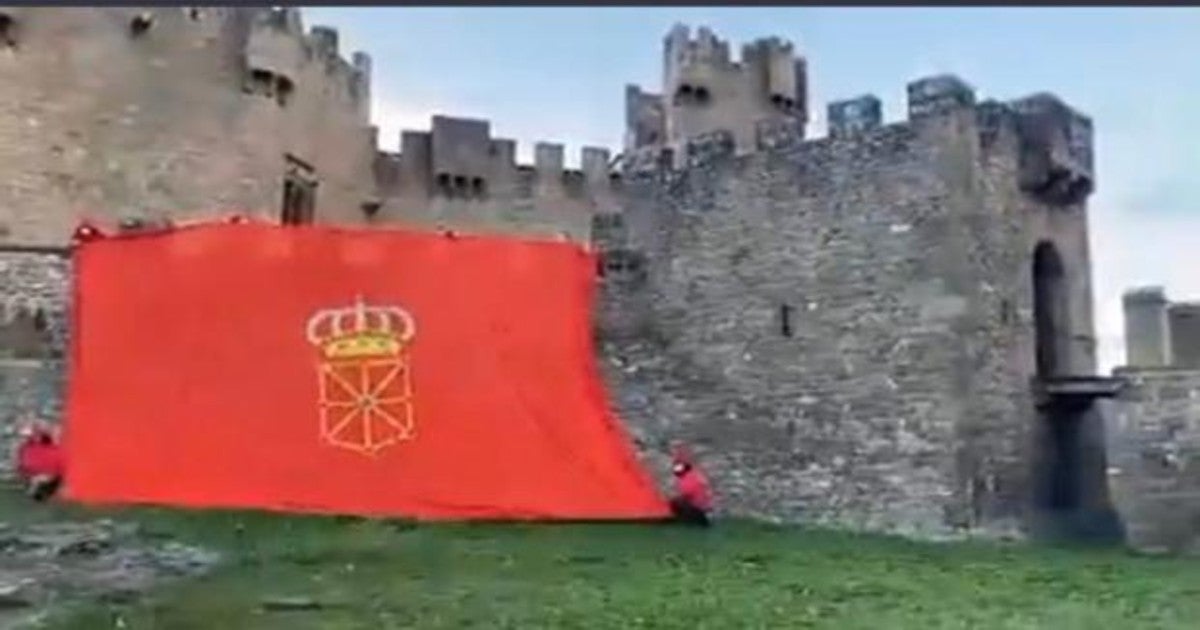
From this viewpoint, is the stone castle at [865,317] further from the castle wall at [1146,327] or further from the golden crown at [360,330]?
the golden crown at [360,330]

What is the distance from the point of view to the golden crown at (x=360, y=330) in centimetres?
1409

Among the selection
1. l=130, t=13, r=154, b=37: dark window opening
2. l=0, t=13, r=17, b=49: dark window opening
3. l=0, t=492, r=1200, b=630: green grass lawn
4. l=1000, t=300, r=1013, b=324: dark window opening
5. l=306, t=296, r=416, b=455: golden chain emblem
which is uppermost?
l=130, t=13, r=154, b=37: dark window opening

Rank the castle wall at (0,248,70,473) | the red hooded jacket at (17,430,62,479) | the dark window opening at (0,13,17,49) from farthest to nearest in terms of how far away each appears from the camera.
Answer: the dark window opening at (0,13,17,49) → the castle wall at (0,248,70,473) → the red hooded jacket at (17,430,62,479)

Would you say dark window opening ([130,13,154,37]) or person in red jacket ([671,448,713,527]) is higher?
dark window opening ([130,13,154,37])

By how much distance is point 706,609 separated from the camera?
29.6ft

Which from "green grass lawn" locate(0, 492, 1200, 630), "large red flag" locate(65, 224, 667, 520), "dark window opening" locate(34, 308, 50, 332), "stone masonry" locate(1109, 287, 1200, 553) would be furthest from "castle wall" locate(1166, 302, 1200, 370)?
"dark window opening" locate(34, 308, 50, 332)

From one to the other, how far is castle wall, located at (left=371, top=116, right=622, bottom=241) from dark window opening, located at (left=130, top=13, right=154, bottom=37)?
6.95 metres

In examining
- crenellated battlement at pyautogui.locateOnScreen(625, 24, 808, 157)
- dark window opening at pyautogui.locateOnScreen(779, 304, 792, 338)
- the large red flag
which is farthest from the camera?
crenellated battlement at pyautogui.locateOnScreen(625, 24, 808, 157)

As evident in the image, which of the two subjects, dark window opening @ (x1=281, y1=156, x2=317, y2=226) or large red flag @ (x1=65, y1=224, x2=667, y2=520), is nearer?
large red flag @ (x1=65, y1=224, x2=667, y2=520)

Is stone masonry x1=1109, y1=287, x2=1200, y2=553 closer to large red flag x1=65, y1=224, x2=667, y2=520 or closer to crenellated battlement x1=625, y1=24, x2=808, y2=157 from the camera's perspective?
large red flag x1=65, y1=224, x2=667, y2=520

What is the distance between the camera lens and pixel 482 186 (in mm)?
31469

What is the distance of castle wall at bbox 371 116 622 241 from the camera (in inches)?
1194

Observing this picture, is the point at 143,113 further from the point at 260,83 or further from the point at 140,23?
the point at 260,83

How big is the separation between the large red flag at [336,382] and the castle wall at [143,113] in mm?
8661
